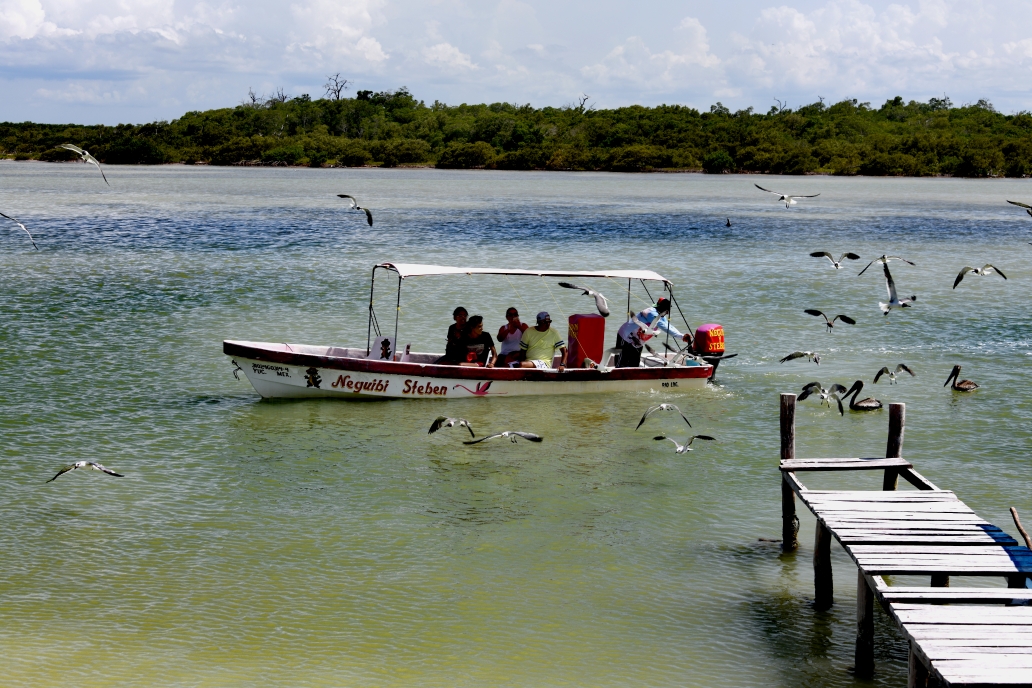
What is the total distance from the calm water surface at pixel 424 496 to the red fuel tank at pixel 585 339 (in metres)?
0.79

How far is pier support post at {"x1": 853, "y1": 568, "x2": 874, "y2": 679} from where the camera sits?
898cm

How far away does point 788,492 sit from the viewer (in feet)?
38.1

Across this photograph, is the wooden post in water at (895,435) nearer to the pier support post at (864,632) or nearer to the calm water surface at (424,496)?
the calm water surface at (424,496)

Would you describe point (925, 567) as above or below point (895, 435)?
below

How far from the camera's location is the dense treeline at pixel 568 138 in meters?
125

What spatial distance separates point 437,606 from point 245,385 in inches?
401

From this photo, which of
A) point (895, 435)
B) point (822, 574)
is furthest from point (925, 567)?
point (895, 435)

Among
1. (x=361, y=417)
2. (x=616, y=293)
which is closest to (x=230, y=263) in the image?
(x=616, y=293)

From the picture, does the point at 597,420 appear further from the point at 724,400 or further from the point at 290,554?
the point at 290,554

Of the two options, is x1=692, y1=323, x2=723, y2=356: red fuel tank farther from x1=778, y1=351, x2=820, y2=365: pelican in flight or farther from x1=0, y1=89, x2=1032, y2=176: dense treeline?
x1=0, y1=89, x2=1032, y2=176: dense treeline

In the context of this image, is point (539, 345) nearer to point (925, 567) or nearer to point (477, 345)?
point (477, 345)

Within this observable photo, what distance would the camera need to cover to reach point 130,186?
3743 inches

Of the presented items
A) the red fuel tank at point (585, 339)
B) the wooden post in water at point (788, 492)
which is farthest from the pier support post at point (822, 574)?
the red fuel tank at point (585, 339)

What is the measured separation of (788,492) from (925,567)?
3037mm
